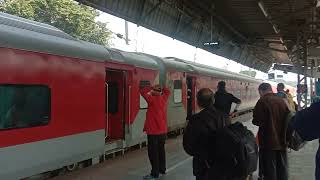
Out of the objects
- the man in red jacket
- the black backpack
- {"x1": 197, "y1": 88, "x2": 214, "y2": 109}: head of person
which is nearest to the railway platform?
the man in red jacket

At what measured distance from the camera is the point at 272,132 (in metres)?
7.45

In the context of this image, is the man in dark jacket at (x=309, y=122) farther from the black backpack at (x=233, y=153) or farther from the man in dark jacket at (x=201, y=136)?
the man in dark jacket at (x=201, y=136)

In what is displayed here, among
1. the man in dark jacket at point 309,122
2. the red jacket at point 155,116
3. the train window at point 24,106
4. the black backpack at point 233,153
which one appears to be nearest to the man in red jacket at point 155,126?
the red jacket at point 155,116

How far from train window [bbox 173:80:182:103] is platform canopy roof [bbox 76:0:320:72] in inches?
74.9

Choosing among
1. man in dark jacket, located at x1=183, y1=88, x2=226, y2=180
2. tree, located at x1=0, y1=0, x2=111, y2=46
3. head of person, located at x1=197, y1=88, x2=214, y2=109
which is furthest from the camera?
tree, located at x1=0, y1=0, x2=111, y2=46

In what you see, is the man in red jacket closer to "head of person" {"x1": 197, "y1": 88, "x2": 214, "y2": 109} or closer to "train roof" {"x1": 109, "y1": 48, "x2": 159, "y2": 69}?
"train roof" {"x1": 109, "y1": 48, "x2": 159, "y2": 69}

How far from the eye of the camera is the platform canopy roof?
15305 mm

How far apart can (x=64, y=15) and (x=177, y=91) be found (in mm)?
22045

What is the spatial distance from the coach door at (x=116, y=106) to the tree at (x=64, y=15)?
912 inches

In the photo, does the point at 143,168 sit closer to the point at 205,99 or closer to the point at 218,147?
the point at 205,99

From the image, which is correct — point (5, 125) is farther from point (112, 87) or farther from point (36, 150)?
point (112, 87)

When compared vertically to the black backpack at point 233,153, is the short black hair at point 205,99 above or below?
above

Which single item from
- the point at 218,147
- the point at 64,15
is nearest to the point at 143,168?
the point at 218,147

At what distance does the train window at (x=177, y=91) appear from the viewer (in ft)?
56.3
